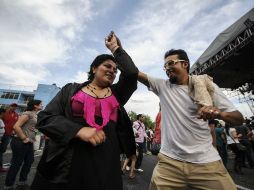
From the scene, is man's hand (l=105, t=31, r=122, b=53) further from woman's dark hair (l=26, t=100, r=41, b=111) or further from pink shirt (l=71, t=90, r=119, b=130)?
woman's dark hair (l=26, t=100, r=41, b=111)

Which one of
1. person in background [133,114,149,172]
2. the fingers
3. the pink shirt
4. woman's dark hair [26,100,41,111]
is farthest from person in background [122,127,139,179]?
woman's dark hair [26,100,41,111]

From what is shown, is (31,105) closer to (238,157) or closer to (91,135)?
(91,135)

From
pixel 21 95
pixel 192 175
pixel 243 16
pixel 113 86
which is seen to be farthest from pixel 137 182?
pixel 21 95

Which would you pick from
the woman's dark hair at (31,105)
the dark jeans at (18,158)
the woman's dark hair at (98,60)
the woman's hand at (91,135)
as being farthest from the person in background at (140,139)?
the woman's hand at (91,135)

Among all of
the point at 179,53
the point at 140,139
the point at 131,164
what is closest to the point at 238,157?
the point at 140,139

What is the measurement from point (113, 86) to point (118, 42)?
381 millimetres

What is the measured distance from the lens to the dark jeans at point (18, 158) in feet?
14.5

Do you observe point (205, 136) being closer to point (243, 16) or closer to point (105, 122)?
point (105, 122)

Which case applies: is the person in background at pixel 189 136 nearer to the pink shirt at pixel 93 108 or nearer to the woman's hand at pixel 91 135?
the pink shirt at pixel 93 108

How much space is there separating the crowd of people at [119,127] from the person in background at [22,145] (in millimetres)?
2630

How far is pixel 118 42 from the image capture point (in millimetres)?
1961

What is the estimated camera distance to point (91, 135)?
5.02 ft

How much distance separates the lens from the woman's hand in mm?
1525

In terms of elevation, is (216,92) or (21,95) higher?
(21,95)
